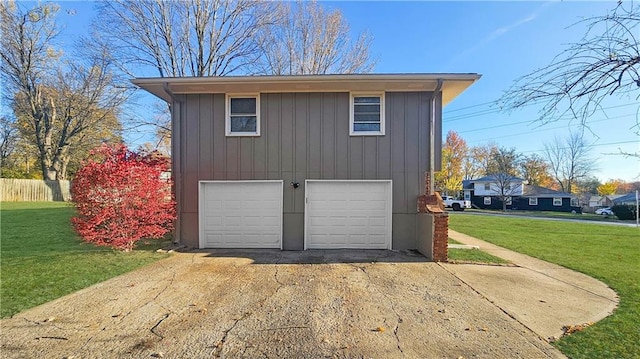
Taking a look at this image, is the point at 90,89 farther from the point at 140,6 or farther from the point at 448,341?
the point at 448,341

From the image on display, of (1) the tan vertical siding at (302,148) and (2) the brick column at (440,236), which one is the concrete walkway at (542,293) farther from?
(1) the tan vertical siding at (302,148)

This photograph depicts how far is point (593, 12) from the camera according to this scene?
2678mm

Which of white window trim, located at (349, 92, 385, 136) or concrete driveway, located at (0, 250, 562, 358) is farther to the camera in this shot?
white window trim, located at (349, 92, 385, 136)

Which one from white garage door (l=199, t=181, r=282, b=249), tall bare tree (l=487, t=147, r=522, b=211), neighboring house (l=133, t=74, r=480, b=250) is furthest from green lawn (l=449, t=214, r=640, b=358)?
tall bare tree (l=487, t=147, r=522, b=211)

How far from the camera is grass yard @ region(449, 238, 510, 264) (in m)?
6.85

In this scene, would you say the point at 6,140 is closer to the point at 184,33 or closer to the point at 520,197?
the point at 184,33

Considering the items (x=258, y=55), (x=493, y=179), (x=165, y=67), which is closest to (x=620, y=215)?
(x=493, y=179)

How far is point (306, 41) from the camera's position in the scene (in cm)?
1722

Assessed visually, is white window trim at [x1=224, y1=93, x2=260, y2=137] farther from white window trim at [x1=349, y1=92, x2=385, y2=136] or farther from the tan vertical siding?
white window trim at [x1=349, y1=92, x2=385, y2=136]

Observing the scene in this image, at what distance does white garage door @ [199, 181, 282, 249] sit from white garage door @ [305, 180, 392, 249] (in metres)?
0.92

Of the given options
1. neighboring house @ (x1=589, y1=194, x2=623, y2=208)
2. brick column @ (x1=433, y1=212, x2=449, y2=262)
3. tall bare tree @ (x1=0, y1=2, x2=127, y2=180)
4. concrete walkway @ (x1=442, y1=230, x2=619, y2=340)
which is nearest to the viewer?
concrete walkway @ (x1=442, y1=230, x2=619, y2=340)

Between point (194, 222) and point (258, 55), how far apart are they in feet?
39.6

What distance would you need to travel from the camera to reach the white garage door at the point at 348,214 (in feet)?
26.4

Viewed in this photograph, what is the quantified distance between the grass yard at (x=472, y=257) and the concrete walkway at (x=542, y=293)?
→ 39 centimetres
